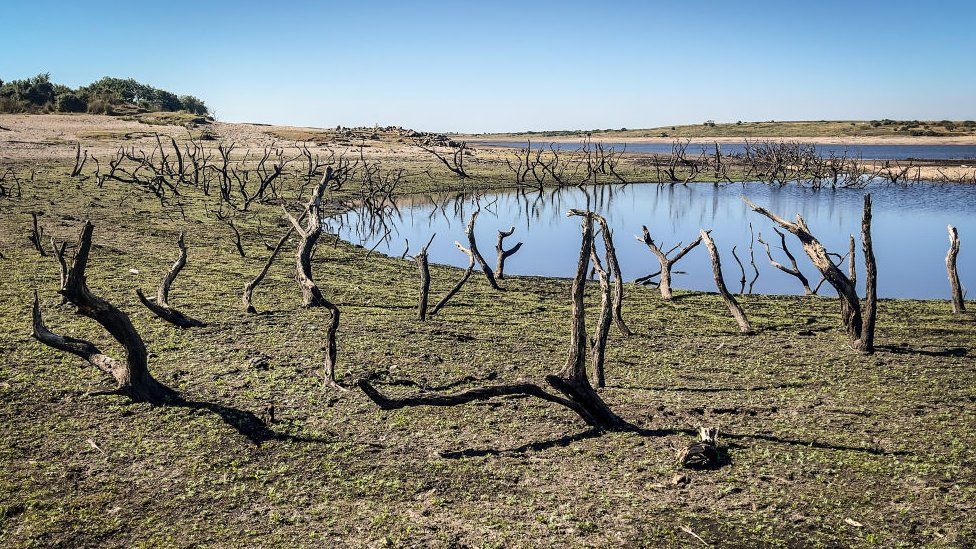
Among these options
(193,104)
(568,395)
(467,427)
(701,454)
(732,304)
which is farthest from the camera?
(193,104)

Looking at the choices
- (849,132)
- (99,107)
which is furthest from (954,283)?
(849,132)

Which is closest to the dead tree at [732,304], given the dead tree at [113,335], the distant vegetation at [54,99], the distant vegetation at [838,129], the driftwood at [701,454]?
the driftwood at [701,454]

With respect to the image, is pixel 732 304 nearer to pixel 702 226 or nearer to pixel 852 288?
pixel 852 288

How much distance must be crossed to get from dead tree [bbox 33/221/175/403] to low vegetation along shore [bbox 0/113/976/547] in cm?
8

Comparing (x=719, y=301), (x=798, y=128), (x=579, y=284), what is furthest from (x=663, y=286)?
(x=798, y=128)

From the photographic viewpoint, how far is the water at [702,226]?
21.8 metres

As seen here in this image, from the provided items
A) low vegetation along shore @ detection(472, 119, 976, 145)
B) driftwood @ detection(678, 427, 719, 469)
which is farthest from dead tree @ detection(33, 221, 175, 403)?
low vegetation along shore @ detection(472, 119, 976, 145)

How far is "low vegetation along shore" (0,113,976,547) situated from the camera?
6.34 metres

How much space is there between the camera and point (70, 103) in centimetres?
6366

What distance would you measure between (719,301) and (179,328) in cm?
1058

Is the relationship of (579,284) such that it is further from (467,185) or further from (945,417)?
(467,185)

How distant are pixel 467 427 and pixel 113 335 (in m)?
4.29

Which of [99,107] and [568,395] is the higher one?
[99,107]

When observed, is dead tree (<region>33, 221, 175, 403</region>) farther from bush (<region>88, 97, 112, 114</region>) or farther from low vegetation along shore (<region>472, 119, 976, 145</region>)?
low vegetation along shore (<region>472, 119, 976, 145</region>)
